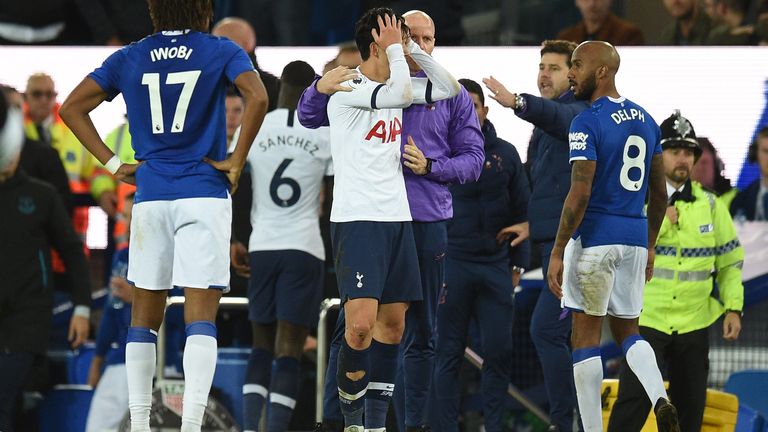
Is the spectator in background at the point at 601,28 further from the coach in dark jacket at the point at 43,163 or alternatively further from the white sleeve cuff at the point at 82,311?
the white sleeve cuff at the point at 82,311

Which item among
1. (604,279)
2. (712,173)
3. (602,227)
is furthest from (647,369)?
(712,173)

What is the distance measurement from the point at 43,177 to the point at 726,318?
16.8 feet

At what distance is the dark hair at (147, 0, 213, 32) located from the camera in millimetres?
6184

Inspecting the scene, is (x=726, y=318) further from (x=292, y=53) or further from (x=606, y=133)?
(x=292, y=53)

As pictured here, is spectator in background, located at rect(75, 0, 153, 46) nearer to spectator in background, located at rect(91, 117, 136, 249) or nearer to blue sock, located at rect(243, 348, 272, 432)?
spectator in background, located at rect(91, 117, 136, 249)

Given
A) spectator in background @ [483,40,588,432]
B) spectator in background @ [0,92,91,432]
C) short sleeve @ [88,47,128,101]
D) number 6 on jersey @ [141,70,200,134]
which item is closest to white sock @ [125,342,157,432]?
number 6 on jersey @ [141,70,200,134]

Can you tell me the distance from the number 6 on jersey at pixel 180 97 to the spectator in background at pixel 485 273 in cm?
248

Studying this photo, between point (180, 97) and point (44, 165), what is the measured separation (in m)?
4.44

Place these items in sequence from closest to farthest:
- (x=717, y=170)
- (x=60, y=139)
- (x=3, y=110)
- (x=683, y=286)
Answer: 1. (x=683, y=286)
2. (x=3, y=110)
3. (x=717, y=170)
4. (x=60, y=139)

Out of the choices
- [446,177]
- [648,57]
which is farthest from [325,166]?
[648,57]

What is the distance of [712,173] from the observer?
10578mm

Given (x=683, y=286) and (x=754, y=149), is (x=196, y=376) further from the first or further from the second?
(x=754, y=149)

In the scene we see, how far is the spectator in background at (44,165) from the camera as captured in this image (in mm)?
10188

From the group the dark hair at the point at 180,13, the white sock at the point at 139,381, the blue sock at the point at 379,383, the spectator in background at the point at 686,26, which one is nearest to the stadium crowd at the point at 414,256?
the blue sock at the point at 379,383
